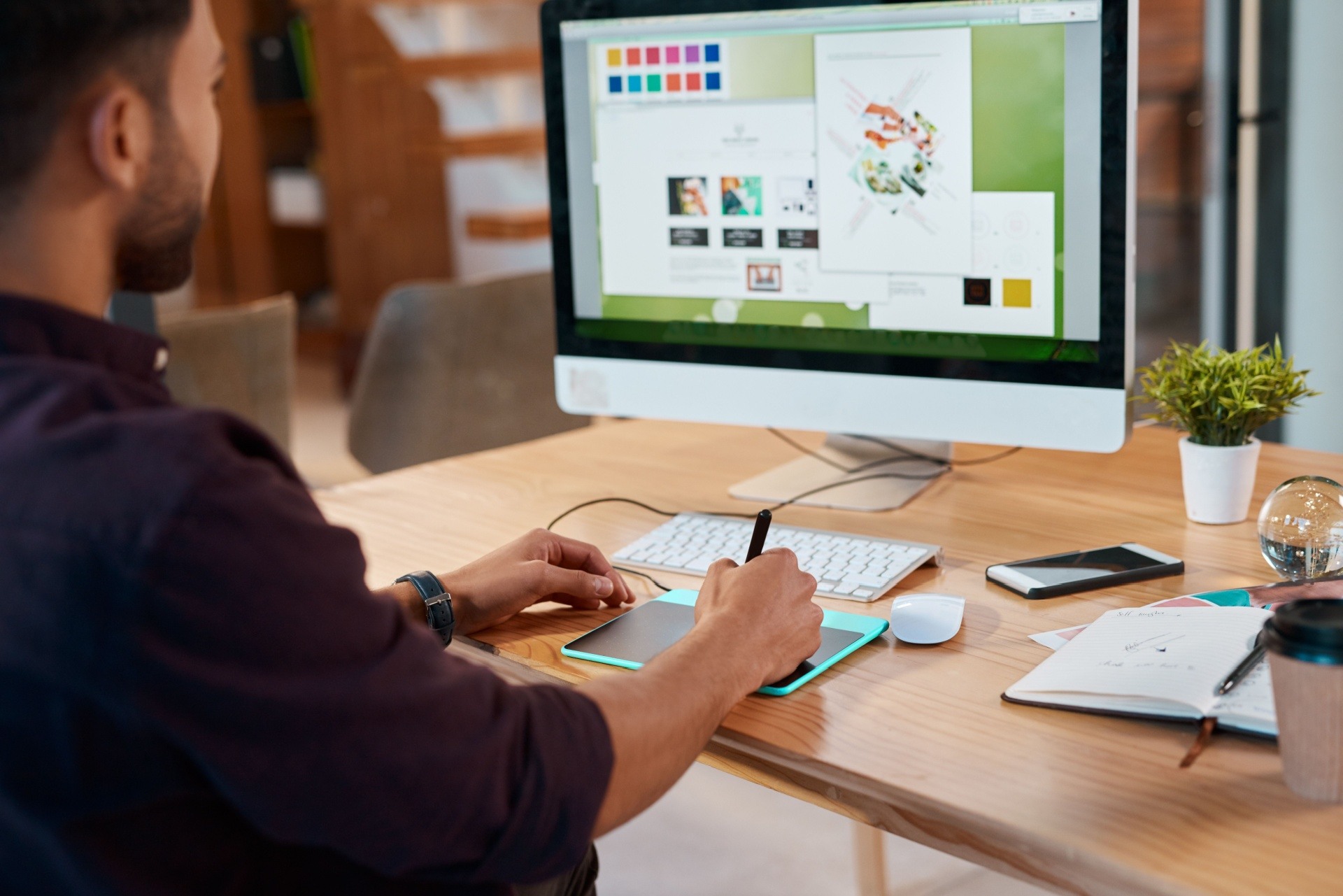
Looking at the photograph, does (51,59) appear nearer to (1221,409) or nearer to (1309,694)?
(1309,694)

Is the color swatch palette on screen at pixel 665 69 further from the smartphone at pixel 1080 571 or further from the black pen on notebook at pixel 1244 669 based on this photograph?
the black pen on notebook at pixel 1244 669

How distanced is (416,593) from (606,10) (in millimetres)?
661

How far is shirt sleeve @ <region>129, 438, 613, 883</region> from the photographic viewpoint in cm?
59

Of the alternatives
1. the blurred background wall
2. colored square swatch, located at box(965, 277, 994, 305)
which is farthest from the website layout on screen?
the blurred background wall

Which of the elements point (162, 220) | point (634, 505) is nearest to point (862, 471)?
point (634, 505)

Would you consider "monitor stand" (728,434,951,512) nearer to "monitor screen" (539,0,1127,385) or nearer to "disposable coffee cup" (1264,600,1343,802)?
"monitor screen" (539,0,1127,385)

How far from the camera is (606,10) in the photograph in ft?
4.49

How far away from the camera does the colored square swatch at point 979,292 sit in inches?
48.2

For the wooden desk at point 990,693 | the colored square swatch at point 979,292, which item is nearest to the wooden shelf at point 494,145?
the wooden desk at point 990,693

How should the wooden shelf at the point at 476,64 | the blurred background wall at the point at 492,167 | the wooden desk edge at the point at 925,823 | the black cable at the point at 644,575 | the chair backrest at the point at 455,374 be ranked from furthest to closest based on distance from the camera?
1. the wooden shelf at the point at 476,64
2. the blurred background wall at the point at 492,167
3. the chair backrest at the point at 455,374
4. the black cable at the point at 644,575
5. the wooden desk edge at the point at 925,823

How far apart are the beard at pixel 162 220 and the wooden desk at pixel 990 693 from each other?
39cm

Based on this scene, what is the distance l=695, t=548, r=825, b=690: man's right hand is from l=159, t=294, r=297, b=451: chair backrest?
1.54 metres

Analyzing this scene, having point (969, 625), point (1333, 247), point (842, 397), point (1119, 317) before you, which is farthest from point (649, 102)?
point (1333, 247)

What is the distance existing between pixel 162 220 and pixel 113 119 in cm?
7
